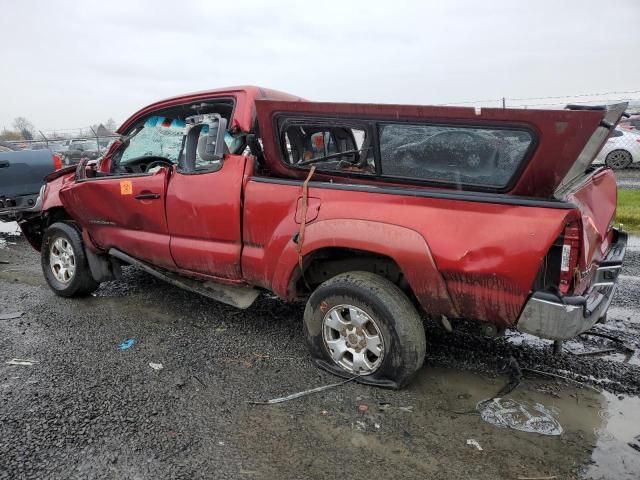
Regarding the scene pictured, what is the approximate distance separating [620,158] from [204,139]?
1400cm

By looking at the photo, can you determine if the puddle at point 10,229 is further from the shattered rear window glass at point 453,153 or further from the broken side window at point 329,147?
the shattered rear window glass at point 453,153

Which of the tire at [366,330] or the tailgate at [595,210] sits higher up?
the tailgate at [595,210]

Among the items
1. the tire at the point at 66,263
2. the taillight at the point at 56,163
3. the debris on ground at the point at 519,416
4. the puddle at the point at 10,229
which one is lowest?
the debris on ground at the point at 519,416

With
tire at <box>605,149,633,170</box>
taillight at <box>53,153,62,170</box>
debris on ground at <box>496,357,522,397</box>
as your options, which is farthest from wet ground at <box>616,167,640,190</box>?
→ taillight at <box>53,153,62,170</box>

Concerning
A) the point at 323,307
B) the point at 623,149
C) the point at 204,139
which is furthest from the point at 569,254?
the point at 623,149

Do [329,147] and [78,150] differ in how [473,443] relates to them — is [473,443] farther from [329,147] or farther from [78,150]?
[78,150]

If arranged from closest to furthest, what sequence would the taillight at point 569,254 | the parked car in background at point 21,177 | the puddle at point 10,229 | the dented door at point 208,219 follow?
the taillight at point 569,254 → the dented door at point 208,219 → the parked car in background at point 21,177 → the puddle at point 10,229

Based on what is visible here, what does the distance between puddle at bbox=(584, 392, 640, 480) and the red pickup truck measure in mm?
546

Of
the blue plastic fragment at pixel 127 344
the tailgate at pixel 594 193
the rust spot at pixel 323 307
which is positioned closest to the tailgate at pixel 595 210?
the tailgate at pixel 594 193

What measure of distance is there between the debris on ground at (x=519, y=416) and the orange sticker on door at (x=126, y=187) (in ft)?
10.5

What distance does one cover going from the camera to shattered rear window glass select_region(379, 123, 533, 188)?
2.82m

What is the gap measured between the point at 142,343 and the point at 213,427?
4.62 feet

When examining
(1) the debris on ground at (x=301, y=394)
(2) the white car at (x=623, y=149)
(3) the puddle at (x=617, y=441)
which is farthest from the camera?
(2) the white car at (x=623, y=149)

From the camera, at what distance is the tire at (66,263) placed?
4918 mm
